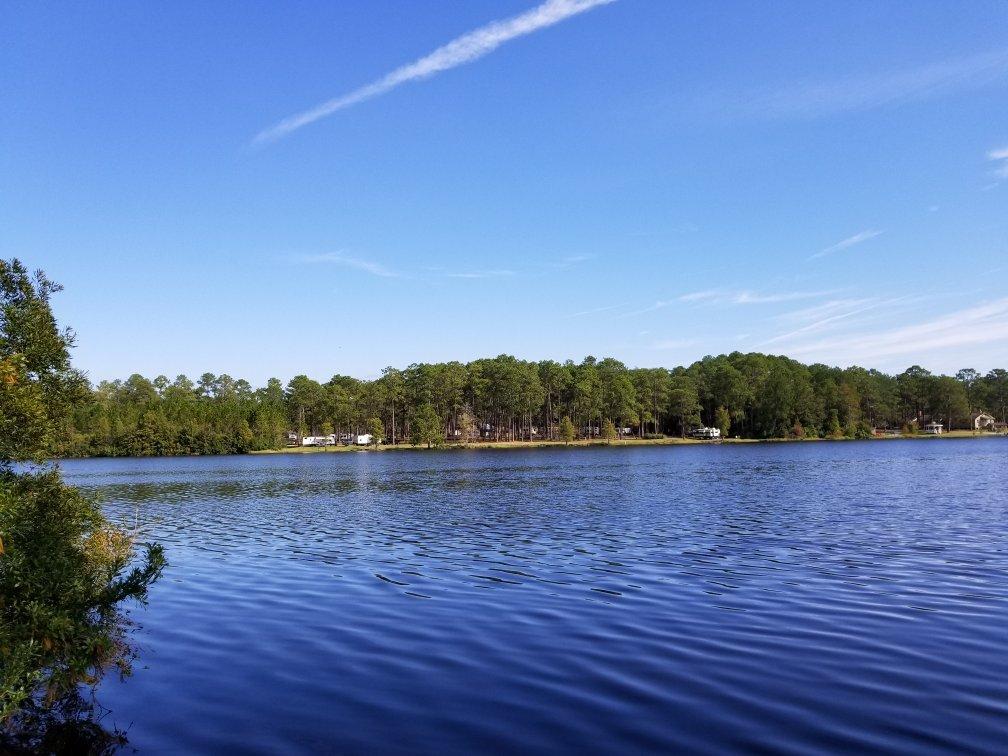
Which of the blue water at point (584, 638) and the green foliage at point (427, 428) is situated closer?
the blue water at point (584, 638)

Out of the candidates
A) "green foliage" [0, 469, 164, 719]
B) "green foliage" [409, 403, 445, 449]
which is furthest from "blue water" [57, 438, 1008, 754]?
"green foliage" [409, 403, 445, 449]

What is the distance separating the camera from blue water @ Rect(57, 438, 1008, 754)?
453 inches

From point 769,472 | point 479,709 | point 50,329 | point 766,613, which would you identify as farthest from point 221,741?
point 769,472

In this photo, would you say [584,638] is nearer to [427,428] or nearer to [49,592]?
[49,592]

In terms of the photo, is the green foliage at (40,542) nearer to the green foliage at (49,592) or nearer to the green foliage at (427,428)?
the green foliage at (49,592)

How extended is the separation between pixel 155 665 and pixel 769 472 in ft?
231

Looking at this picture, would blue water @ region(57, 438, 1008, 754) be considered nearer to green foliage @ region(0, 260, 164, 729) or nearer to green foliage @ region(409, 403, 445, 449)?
green foliage @ region(0, 260, 164, 729)

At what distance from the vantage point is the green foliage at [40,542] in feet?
A: 37.3

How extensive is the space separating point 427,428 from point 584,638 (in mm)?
173904

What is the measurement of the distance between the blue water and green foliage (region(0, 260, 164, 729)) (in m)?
1.32

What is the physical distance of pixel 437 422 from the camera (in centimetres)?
19112

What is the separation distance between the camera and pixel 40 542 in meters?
13.8

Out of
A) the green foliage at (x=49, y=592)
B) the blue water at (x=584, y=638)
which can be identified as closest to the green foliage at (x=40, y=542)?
the green foliage at (x=49, y=592)

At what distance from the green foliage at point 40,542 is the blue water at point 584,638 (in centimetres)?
132
